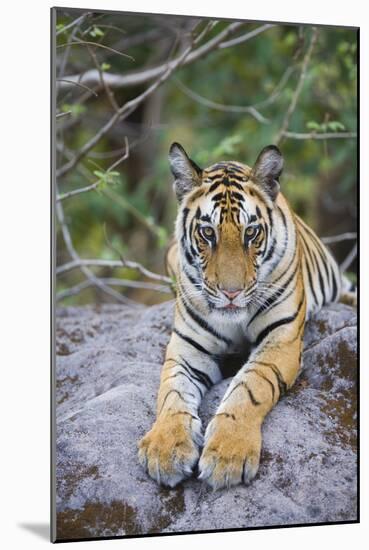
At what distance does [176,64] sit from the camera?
5.12 meters

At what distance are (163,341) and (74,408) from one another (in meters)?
0.63

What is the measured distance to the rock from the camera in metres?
3.75

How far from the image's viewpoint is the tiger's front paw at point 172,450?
363cm

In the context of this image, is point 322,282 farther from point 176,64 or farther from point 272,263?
point 176,64

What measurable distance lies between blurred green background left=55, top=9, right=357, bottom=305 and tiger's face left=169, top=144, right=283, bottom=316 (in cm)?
65

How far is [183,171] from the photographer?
4047mm

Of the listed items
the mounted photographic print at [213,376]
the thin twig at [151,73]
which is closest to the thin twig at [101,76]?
the mounted photographic print at [213,376]

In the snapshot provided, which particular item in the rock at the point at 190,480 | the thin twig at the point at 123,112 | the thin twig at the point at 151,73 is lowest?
the rock at the point at 190,480

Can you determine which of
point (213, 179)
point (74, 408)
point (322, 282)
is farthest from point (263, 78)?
point (74, 408)

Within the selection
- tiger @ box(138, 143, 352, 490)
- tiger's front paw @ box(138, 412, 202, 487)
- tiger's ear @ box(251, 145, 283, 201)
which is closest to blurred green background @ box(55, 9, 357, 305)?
tiger @ box(138, 143, 352, 490)

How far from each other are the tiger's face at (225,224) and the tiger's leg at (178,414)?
0.27 meters

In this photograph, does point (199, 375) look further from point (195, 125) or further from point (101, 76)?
point (195, 125)

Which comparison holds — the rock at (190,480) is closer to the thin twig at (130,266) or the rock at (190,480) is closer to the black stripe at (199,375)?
the black stripe at (199,375)

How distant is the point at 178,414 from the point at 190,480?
0.26m
